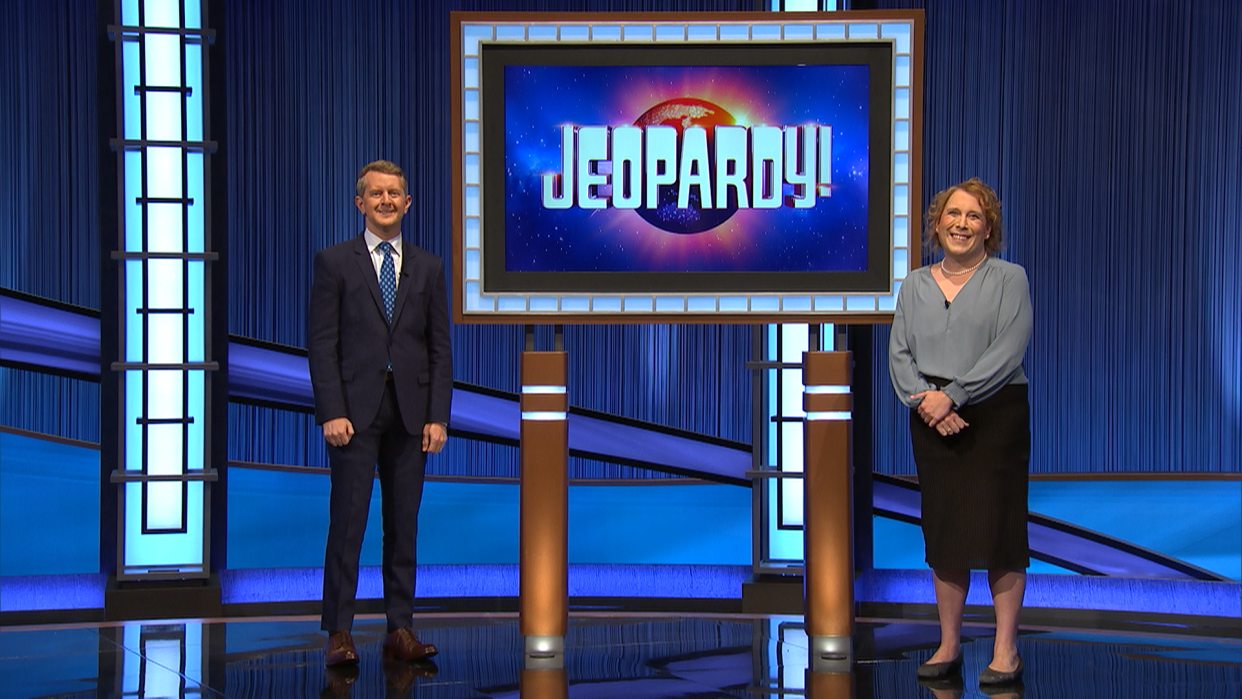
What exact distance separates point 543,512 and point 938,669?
4.35 feet

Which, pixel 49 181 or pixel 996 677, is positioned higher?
pixel 49 181

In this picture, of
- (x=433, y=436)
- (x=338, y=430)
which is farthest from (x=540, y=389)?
(x=338, y=430)

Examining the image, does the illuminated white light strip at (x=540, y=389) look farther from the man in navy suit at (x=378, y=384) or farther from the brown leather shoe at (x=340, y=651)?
the brown leather shoe at (x=340, y=651)

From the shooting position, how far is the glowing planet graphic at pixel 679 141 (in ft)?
12.6

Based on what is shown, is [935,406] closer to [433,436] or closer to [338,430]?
[433,436]

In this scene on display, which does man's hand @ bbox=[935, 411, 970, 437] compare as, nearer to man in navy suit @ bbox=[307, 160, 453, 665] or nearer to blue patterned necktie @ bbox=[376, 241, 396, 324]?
man in navy suit @ bbox=[307, 160, 453, 665]

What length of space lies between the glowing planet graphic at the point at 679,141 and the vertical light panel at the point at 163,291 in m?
2.14

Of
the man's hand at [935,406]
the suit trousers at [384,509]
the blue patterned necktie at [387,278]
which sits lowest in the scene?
the suit trousers at [384,509]

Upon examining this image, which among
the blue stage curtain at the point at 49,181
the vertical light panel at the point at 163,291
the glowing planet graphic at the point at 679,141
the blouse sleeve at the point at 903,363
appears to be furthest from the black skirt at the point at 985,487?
the blue stage curtain at the point at 49,181

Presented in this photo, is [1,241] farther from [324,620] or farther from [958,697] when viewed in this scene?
[958,697]

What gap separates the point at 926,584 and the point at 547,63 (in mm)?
2907

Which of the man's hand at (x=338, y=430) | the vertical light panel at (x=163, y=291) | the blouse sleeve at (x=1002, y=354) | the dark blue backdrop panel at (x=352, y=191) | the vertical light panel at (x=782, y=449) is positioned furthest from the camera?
the dark blue backdrop panel at (x=352, y=191)

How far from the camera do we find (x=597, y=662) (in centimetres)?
391

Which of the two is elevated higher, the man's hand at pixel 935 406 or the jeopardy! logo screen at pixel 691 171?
the jeopardy! logo screen at pixel 691 171
